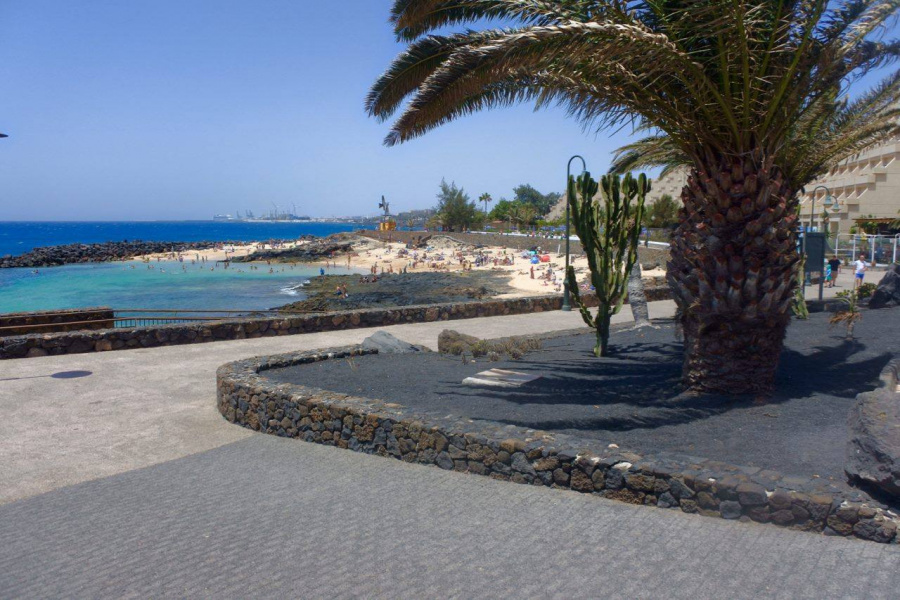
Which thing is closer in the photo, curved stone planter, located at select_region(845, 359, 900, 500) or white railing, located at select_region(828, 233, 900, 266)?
curved stone planter, located at select_region(845, 359, 900, 500)

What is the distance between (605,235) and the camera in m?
10.0

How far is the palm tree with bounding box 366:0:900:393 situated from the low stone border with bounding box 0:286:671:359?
731cm

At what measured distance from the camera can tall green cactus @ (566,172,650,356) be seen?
32.6 ft

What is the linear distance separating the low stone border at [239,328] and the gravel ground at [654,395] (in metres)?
4.02

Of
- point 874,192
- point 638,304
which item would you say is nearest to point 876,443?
point 638,304

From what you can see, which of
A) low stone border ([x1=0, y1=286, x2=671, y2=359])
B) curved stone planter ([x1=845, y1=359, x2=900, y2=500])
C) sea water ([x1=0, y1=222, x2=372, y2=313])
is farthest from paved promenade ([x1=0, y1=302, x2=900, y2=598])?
sea water ([x1=0, y1=222, x2=372, y2=313])

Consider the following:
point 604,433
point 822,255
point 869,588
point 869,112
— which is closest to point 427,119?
point 604,433

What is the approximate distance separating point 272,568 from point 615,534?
2.13 meters

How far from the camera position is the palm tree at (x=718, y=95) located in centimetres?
634

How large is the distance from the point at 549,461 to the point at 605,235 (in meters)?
5.55

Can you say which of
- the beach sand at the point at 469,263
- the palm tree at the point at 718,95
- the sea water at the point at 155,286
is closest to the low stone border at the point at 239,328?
the palm tree at the point at 718,95

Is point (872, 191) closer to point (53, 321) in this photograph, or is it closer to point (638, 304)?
point (638, 304)

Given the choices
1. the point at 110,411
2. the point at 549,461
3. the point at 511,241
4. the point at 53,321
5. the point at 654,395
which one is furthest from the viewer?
the point at 511,241

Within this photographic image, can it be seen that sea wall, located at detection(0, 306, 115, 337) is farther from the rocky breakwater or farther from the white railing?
the rocky breakwater
